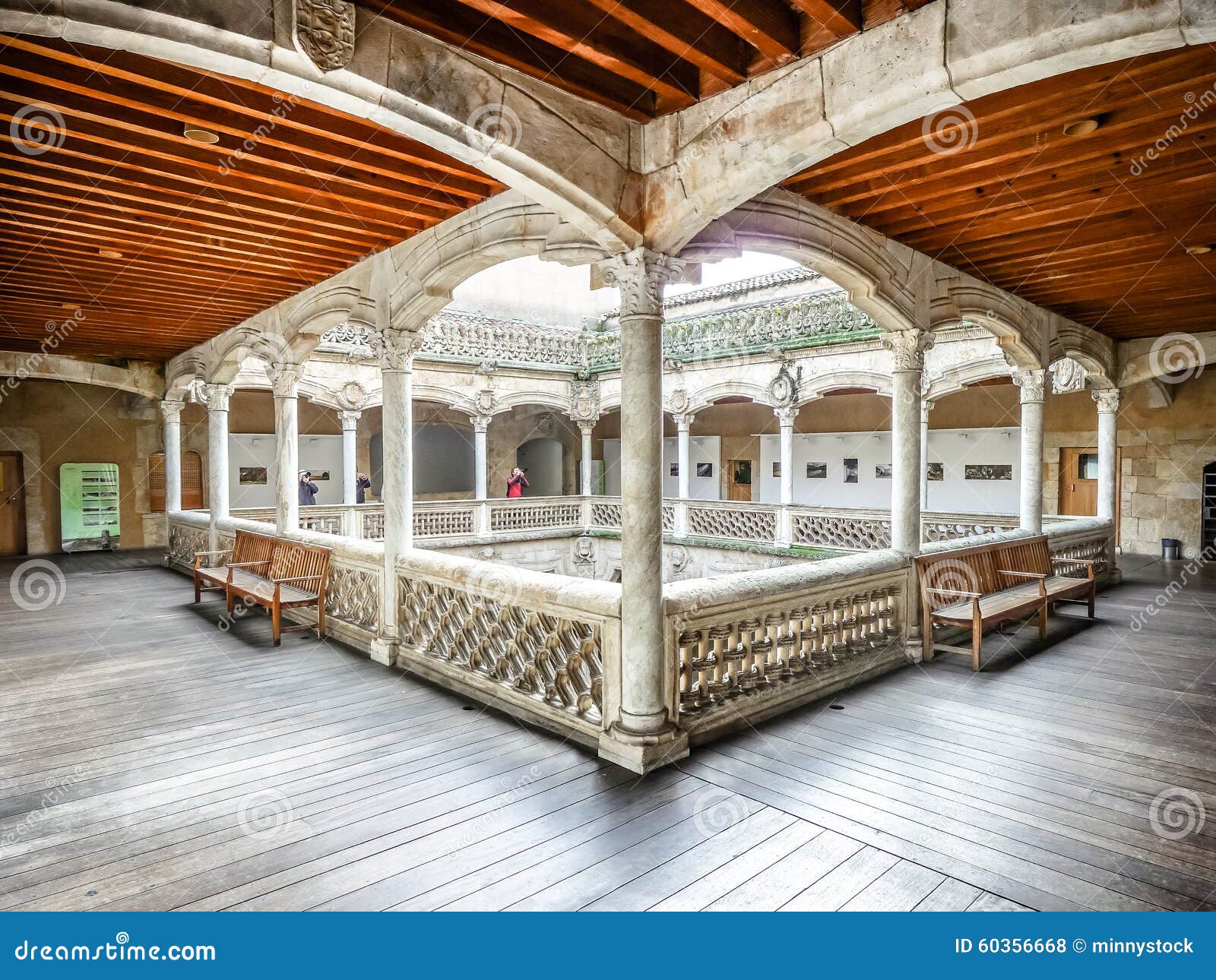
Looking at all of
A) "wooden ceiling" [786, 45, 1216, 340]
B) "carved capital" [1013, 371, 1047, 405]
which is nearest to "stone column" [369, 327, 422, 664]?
"wooden ceiling" [786, 45, 1216, 340]

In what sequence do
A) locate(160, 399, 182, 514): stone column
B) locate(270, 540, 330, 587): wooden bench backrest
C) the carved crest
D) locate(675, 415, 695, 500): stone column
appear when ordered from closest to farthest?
1. the carved crest
2. locate(270, 540, 330, 587): wooden bench backrest
3. locate(160, 399, 182, 514): stone column
4. locate(675, 415, 695, 500): stone column

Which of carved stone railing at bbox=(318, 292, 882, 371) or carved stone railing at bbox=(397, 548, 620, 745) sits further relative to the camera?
carved stone railing at bbox=(318, 292, 882, 371)

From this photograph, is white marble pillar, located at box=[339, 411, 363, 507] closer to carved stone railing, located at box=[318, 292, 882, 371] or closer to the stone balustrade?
carved stone railing, located at box=[318, 292, 882, 371]

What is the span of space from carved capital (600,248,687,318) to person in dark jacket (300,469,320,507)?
10.8 m

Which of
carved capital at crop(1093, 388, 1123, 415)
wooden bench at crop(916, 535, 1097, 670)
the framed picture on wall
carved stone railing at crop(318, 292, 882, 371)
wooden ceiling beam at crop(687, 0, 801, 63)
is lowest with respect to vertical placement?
wooden bench at crop(916, 535, 1097, 670)

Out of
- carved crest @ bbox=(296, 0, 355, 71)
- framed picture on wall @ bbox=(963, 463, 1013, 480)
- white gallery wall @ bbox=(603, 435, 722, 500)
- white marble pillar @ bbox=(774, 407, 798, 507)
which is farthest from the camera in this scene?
white gallery wall @ bbox=(603, 435, 722, 500)

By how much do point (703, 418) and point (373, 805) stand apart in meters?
16.0

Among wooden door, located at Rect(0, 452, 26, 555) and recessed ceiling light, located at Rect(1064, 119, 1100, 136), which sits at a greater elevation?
recessed ceiling light, located at Rect(1064, 119, 1100, 136)

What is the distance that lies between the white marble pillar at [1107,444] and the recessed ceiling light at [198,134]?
11059mm

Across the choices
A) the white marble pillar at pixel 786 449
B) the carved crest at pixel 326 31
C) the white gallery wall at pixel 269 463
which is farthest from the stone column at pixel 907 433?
the white gallery wall at pixel 269 463

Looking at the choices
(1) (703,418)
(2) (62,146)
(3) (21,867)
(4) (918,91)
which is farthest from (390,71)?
(1) (703,418)

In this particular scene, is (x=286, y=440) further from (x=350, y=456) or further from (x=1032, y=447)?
(x=1032, y=447)

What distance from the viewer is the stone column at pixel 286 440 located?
8.13 metres

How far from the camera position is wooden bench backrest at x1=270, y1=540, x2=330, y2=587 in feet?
23.2
